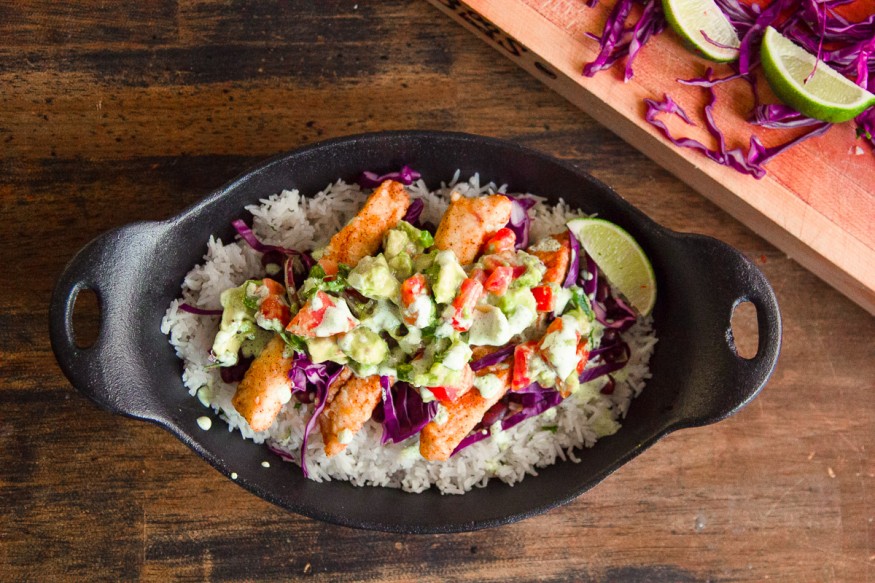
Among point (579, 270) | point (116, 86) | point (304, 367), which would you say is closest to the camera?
point (304, 367)

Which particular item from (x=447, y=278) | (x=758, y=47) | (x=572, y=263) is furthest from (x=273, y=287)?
(x=758, y=47)

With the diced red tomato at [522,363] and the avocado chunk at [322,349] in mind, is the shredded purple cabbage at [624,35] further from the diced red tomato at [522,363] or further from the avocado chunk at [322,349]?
the avocado chunk at [322,349]

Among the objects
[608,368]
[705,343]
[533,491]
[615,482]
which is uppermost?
[705,343]

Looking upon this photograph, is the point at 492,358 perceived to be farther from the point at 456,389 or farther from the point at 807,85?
the point at 807,85

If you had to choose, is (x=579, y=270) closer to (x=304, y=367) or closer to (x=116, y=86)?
(x=304, y=367)

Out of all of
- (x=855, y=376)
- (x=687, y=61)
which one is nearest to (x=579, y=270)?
(x=687, y=61)

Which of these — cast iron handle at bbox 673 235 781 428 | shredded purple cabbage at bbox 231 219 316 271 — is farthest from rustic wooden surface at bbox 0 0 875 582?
cast iron handle at bbox 673 235 781 428

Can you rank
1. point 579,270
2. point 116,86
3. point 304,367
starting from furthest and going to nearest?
1. point 116,86
2. point 579,270
3. point 304,367

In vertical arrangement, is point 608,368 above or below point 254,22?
below
